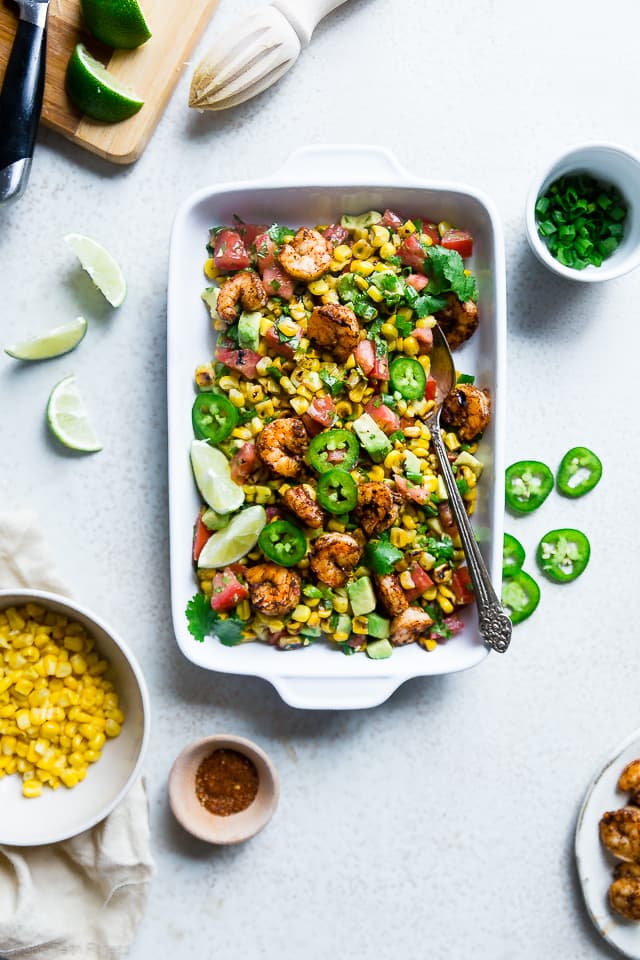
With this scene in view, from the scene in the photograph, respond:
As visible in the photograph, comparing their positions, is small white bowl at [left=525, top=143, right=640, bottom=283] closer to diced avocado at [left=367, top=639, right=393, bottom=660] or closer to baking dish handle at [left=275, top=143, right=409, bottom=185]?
baking dish handle at [left=275, top=143, right=409, bottom=185]

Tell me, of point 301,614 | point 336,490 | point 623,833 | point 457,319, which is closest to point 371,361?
point 457,319

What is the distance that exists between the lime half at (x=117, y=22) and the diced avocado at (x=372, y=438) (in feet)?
5.40

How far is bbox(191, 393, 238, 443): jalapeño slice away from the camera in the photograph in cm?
322

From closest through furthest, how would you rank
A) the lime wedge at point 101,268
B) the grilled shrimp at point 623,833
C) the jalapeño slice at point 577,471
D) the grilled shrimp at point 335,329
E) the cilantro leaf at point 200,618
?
the grilled shrimp at point 335,329 < the cilantro leaf at point 200,618 < the lime wedge at point 101,268 < the grilled shrimp at point 623,833 < the jalapeño slice at point 577,471

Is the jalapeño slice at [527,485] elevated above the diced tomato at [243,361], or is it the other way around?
the diced tomato at [243,361]

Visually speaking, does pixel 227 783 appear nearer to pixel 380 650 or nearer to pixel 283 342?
pixel 380 650

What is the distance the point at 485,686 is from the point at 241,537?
1.20m

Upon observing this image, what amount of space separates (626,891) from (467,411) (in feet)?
6.45

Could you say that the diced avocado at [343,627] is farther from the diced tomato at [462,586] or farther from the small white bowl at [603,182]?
the small white bowl at [603,182]

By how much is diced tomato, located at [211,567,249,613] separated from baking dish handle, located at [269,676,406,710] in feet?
1.00

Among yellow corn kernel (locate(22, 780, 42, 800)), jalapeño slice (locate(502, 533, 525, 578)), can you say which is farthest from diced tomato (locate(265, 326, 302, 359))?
yellow corn kernel (locate(22, 780, 42, 800))

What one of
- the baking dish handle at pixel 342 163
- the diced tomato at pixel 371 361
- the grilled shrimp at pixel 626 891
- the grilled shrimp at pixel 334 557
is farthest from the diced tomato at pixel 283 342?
the grilled shrimp at pixel 626 891

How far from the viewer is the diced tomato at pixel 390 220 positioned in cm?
329

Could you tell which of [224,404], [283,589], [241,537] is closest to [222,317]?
[224,404]
